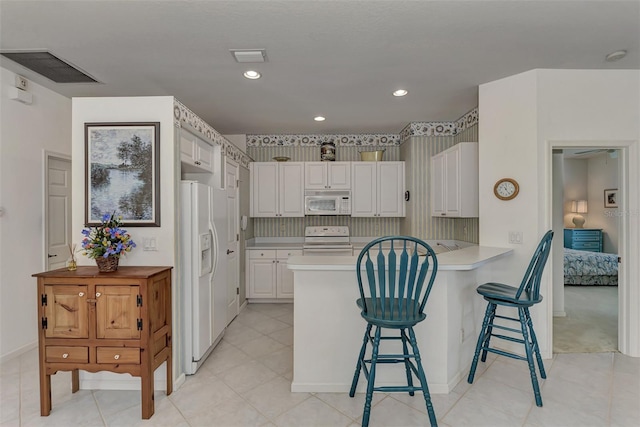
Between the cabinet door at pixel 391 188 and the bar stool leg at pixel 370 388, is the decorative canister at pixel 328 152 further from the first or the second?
the bar stool leg at pixel 370 388

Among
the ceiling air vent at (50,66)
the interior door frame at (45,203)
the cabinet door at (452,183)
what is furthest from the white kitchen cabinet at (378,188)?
the interior door frame at (45,203)

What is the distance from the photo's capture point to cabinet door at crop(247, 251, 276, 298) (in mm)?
4684

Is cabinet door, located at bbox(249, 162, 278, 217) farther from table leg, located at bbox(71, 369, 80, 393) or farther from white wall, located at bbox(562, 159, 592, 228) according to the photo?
white wall, located at bbox(562, 159, 592, 228)

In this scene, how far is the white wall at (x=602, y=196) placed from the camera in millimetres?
6727

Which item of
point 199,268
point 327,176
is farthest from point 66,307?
point 327,176

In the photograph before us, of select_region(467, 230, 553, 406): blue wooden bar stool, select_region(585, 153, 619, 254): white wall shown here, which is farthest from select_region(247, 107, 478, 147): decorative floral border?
select_region(585, 153, 619, 254): white wall

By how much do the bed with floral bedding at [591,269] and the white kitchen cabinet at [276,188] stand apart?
4.69 meters

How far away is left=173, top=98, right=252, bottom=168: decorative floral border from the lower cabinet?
1.36 m

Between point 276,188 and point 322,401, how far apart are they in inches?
129

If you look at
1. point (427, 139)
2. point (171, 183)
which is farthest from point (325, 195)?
point (171, 183)

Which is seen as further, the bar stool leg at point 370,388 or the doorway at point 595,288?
the doorway at point 595,288

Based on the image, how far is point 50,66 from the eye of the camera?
2.78 meters

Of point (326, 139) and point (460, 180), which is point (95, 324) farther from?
point (326, 139)

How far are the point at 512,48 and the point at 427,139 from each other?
2095 millimetres
